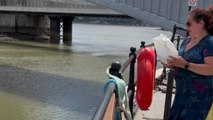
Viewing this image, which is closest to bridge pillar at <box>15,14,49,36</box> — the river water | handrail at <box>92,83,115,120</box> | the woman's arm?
the river water

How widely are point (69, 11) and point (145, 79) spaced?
142 ft

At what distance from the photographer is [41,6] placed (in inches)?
1954

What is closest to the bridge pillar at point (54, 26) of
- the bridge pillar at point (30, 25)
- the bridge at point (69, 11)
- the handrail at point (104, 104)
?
the bridge at point (69, 11)

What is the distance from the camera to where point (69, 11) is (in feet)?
155

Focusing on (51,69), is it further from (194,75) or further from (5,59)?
(194,75)

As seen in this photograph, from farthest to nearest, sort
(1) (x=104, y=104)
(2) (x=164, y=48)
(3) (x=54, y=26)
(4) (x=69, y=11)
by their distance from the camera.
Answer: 1. (3) (x=54, y=26)
2. (4) (x=69, y=11)
3. (2) (x=164, y=48)
4. (1) (x=104, y=104)

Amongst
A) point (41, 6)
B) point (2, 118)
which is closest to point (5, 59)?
point (2, 118)

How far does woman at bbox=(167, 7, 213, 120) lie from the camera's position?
319 cm

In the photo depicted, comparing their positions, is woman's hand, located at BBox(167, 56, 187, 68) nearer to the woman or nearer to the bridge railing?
the woman

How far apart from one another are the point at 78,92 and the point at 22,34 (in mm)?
36835

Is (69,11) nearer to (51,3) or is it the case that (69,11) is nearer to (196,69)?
(51,3)

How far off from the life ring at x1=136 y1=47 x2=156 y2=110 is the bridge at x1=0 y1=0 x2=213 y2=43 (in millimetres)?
13093

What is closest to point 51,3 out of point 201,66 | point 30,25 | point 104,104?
point 30,25

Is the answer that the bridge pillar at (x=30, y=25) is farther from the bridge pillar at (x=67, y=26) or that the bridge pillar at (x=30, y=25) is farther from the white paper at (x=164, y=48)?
the white paper at (x=164, y=48)
